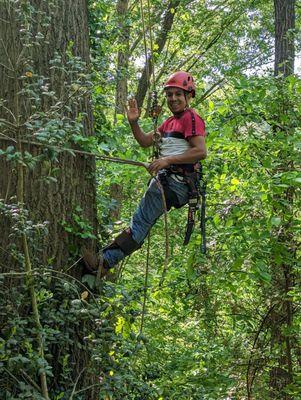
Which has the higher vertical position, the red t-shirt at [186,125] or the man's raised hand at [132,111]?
the man's raised hand at [132,111]

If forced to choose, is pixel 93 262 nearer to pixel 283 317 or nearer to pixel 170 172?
pixel 170 172

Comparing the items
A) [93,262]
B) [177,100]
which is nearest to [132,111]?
[177,100]

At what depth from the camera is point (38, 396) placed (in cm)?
293

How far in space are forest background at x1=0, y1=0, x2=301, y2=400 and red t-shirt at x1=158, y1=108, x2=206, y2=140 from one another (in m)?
0.43

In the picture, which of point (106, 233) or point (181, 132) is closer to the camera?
point (181, 132)

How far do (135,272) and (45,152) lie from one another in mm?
6622

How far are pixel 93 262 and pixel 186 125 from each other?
1097mm

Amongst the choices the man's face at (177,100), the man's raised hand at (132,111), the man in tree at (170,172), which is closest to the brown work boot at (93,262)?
the man in tree at (170,172)

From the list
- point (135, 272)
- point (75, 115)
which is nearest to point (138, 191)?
point (135, 272)

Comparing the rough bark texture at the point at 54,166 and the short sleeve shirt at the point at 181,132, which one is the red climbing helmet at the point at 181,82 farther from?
the rough bark texture at the point at 54,166

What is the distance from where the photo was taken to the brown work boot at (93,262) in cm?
388

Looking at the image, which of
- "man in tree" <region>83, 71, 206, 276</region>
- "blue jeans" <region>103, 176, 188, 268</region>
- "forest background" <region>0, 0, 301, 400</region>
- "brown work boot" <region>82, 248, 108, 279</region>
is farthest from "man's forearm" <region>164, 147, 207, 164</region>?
"brown work boot" <region>82, 248, 108, 279</region>

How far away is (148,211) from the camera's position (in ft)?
13.5

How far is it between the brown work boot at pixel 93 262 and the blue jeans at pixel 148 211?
0.23 ft
